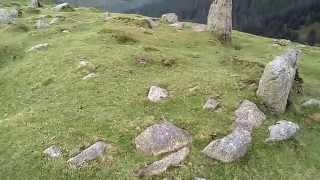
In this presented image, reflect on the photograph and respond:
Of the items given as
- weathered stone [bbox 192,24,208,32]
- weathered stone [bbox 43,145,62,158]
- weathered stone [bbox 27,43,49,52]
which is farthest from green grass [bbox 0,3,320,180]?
weathered stone [bbox 192,24,208,32]

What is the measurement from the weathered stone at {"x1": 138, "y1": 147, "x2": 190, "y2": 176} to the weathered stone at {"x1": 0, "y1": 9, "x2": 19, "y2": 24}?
1410 inches

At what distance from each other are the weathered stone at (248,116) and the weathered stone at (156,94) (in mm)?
4555

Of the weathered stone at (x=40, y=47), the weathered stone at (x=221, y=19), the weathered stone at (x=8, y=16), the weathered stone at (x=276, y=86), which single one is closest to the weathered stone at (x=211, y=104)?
the weathered stone at (x=276, y=86)

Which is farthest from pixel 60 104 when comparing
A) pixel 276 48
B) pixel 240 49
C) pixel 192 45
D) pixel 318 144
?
pixel 276 48

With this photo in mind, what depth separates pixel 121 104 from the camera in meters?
33.6

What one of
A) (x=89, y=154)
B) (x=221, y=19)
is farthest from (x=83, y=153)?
(x=221, y=19)

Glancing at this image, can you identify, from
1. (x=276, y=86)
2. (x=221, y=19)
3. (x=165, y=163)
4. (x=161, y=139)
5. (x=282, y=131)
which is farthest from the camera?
(x=221, y=19)

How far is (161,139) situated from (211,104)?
5003 mm

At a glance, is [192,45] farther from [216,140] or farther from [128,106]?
[216,140]

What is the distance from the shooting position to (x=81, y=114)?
3284 cm

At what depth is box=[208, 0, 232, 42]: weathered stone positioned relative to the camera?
5460cm

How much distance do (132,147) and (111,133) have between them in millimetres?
1772

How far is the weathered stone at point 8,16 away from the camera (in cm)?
6006

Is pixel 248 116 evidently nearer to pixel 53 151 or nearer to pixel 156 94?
pixel 156 94
